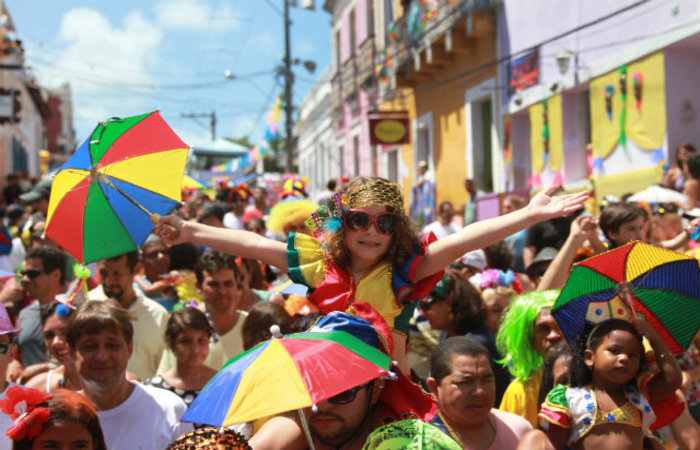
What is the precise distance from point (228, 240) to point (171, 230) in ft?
0.96

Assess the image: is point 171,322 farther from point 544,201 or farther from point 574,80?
point 574,80

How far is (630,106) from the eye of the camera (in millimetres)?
10148

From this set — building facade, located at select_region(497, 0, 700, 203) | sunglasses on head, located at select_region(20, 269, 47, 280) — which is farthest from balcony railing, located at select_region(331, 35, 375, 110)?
sunglasses on head, located at select_region(20, 269, 47, 280)

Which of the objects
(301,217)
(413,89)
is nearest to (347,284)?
(301,217)

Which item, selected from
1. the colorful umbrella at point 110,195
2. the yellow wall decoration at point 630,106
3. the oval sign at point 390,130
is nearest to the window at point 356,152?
the oval sign at point 390,130

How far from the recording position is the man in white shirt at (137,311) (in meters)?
4.81

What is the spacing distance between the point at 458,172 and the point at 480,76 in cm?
233

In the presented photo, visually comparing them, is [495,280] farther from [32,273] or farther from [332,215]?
[32,273]

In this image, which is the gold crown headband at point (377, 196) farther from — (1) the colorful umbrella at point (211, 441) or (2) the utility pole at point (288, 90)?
(2) the utility pole at point (288, 90)

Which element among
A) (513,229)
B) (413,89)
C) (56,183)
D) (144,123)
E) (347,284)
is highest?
(413,89)

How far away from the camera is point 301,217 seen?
22.4ft

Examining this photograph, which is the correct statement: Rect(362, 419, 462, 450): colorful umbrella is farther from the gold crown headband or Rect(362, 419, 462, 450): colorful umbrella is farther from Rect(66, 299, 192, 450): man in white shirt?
Rect(66, 299, 192, 450): man in white shirt

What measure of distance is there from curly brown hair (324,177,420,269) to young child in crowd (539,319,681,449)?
862 millimetres

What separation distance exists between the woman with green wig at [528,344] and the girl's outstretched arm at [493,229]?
0.82m
